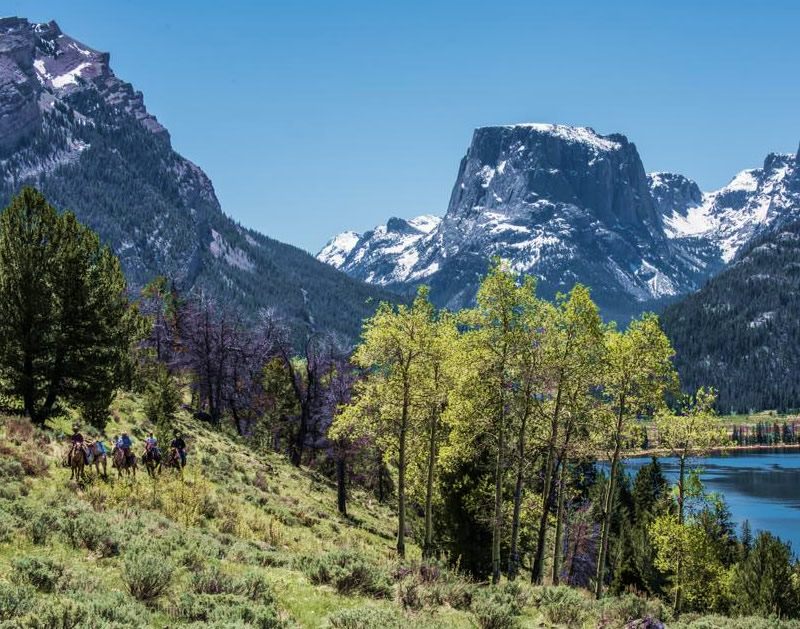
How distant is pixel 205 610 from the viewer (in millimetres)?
10203

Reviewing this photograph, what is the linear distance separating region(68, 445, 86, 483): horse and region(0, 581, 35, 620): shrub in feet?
34.5

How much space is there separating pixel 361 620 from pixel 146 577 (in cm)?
383

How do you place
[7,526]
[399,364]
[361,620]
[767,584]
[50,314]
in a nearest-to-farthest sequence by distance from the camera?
[361,620]
[7,526]
[50,314]
[399,364]
[767,584]

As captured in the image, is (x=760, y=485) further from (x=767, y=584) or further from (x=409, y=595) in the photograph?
(x=409, y=595)

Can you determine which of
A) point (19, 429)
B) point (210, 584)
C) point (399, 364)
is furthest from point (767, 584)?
point (19, 429)

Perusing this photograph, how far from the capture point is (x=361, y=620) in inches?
424

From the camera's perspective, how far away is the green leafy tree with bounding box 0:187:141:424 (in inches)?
961

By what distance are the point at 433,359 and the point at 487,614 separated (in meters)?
15.1

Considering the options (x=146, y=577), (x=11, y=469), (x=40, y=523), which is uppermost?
(x=11, y=469)

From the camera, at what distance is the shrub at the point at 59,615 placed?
8258 mm

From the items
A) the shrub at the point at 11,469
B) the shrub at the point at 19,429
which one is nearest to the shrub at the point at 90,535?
the shrub at the point at 11,469

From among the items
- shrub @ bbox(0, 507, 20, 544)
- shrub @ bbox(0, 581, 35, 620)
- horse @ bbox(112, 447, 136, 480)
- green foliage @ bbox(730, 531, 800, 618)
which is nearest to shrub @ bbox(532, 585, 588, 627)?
shrub @ bbox(0, 581, 35, 620)

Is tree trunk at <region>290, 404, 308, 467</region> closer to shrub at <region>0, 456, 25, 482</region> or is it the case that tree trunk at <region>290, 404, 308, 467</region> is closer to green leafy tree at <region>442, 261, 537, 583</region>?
green leafy tree at <region>442, 261, 537, 583</region>

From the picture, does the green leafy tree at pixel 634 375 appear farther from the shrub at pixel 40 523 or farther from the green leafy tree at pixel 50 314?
the green leafy tree at pixel 50 314
